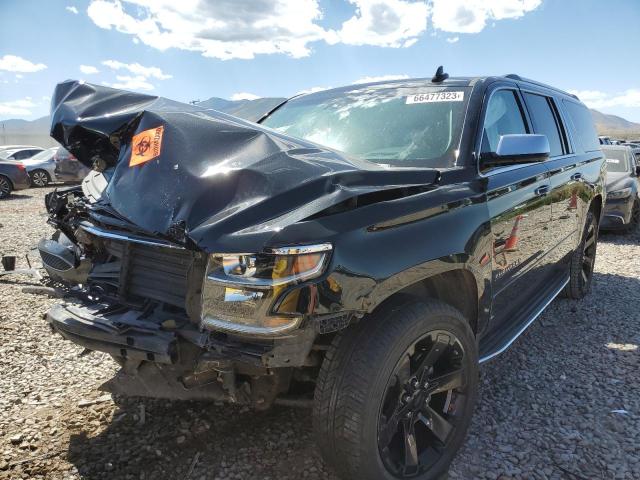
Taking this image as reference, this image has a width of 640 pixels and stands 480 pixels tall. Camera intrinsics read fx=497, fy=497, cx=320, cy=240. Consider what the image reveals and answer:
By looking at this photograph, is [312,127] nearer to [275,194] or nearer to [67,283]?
[275,194]

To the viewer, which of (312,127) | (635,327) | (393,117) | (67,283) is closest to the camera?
(67,283)

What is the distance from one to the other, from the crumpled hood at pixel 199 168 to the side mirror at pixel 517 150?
51cm

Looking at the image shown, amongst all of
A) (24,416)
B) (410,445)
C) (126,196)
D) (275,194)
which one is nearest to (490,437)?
(410,445)

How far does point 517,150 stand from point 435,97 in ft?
2.23

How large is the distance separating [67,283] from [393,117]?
211 centimetres

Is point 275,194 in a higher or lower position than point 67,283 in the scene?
higher

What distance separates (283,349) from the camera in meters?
1.77

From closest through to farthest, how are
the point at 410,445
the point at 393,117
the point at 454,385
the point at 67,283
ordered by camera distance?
the point at 410,445, the point at 454,385, the point at 67,283, the point at 393,117

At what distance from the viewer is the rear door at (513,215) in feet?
9.11

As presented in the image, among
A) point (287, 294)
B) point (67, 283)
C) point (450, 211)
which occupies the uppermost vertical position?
point (450, 211)

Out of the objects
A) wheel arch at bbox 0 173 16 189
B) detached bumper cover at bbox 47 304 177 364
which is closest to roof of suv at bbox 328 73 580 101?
detached bumper cover at bbox 47 304 177 364

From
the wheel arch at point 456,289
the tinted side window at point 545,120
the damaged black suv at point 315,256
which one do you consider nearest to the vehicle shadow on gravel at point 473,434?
the damaged black suv at point 315,256

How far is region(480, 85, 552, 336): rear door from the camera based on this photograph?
2.78 m

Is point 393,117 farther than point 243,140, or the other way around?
point 393,117
